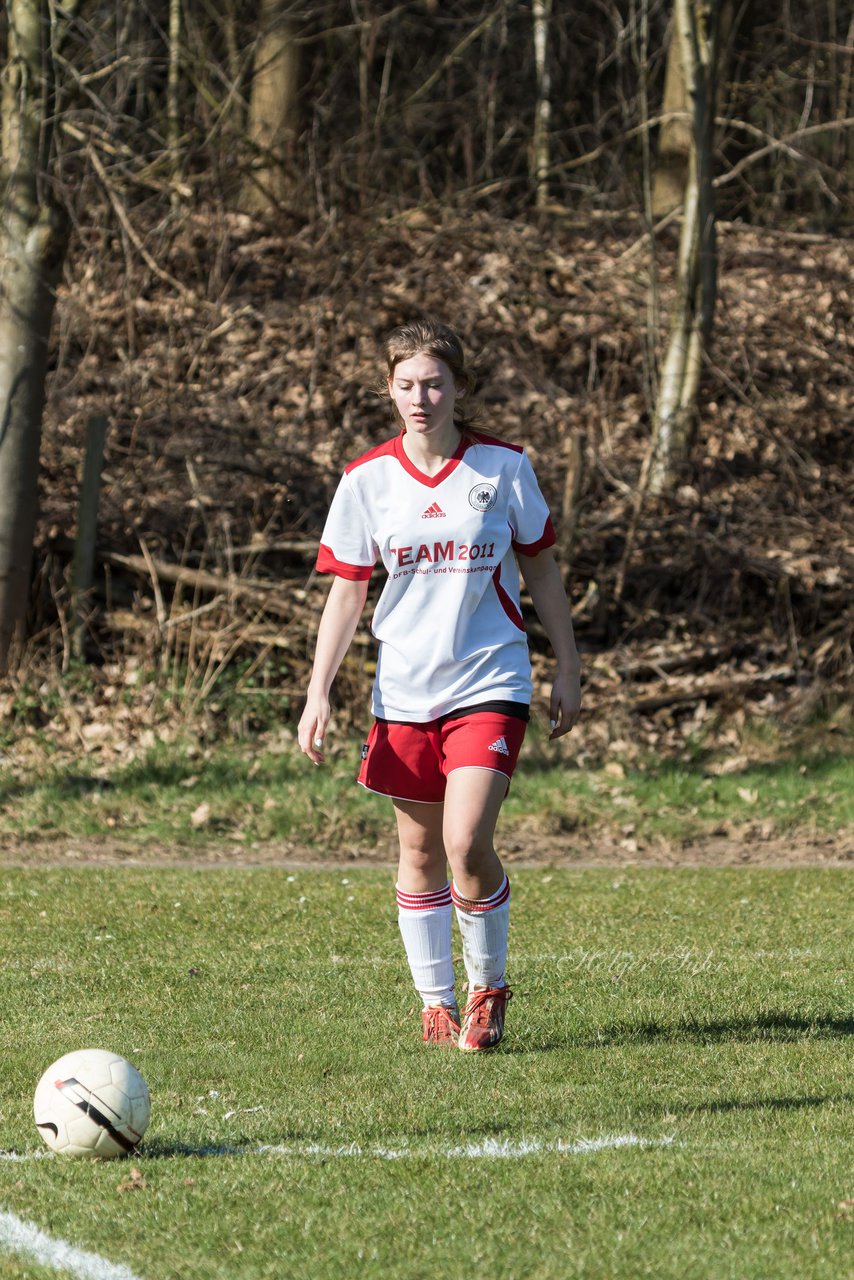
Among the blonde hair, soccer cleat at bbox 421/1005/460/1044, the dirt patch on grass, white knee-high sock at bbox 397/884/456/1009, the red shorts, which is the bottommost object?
the dirt patch on grass

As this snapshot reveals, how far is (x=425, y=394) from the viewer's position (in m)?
4.78

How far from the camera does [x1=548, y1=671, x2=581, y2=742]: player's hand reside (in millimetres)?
4941

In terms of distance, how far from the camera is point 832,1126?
4.09 m

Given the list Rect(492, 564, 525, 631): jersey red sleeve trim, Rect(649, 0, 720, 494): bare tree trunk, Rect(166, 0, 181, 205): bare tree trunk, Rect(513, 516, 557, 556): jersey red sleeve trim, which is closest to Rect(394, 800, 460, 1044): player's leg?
Rect(492, 564, 525, 631): jersey red sleeve trim

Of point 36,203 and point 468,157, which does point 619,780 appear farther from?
point 468,157

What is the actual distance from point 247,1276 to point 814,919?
467cm

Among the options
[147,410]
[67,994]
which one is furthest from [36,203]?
[67,994]

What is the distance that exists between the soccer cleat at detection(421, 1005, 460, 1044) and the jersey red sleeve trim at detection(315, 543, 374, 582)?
1.43 metres

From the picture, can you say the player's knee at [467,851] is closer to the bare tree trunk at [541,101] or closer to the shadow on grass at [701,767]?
the shadow on grass at [701,767]

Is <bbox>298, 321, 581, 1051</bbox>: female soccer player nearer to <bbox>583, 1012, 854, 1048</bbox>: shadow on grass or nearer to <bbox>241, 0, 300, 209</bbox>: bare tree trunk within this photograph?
<bbox>583, 1012, 854, 1048</bbox>: shadow on grass

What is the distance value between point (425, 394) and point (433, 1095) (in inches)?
81.8

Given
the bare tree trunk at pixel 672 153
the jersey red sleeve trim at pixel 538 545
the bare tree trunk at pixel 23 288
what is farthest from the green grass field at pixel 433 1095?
the bare tree trunk at pixel 672 153

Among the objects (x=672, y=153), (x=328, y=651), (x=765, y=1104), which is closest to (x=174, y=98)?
(x=672, y=153)

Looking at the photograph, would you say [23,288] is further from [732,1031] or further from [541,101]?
[541,101]
